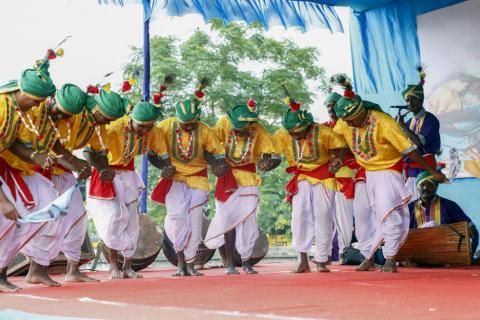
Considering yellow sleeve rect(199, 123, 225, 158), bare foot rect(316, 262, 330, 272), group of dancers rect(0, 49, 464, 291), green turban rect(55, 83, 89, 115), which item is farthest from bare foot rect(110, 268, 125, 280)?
bare foot rect(316, 262, 330, 272)

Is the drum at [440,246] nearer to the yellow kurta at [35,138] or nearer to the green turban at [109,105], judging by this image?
the green turban at [109,105]

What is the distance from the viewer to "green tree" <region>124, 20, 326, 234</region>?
19.0 m

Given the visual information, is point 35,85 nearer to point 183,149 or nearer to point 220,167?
point 183,149

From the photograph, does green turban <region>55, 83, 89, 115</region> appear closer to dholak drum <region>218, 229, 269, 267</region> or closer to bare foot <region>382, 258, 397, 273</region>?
bare foot <region>382, 258, 397, 273</region>

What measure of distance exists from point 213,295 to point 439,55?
616cm

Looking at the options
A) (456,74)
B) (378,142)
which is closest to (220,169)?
(378,142)

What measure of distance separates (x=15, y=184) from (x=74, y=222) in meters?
0.90

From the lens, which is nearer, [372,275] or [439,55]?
[372,275]

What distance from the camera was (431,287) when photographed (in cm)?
508

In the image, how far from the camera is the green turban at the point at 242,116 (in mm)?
7703

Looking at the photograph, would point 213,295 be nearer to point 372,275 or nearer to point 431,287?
point 431,287

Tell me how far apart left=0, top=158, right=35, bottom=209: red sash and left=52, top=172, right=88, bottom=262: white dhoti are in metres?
0.76

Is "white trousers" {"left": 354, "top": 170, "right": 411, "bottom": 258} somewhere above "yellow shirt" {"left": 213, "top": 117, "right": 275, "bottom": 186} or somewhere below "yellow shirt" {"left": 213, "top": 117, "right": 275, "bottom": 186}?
below

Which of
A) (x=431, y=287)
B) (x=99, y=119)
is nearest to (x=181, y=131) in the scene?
(x=99, y=119)
